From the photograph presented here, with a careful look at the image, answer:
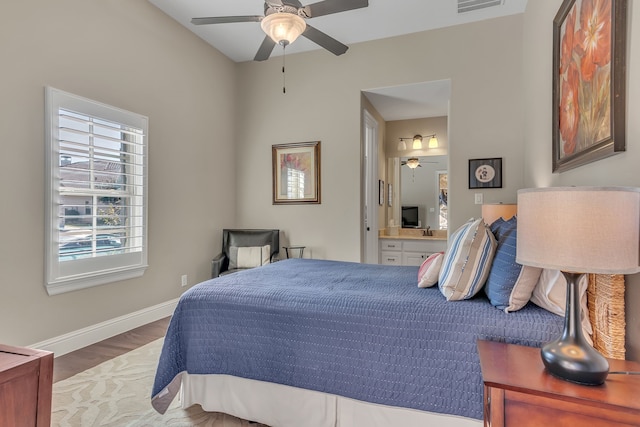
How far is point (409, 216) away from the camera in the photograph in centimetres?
→ 540

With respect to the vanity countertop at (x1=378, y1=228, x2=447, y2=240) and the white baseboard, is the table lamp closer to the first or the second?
the white baseboard

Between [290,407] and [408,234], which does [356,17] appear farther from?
[290,407]

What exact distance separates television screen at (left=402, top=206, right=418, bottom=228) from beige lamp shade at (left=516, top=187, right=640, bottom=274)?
14.3ft

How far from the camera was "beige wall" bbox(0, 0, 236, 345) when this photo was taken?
2.37 meters

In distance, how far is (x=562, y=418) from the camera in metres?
1.00

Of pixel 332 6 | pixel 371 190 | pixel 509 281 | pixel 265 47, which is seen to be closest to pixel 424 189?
pixel 371 190

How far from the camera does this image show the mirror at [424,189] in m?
5.03

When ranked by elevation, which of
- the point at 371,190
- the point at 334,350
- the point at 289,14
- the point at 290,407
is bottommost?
the point at 290,407

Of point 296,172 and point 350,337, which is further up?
point 296,172

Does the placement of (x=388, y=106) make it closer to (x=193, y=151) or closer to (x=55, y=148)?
(x=193, y=151)

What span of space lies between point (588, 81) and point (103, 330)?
3.82 meters

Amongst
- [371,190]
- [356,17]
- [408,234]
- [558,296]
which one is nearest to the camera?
[558,296]

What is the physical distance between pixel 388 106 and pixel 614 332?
398cm

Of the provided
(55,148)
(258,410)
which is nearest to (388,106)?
(55,148)
